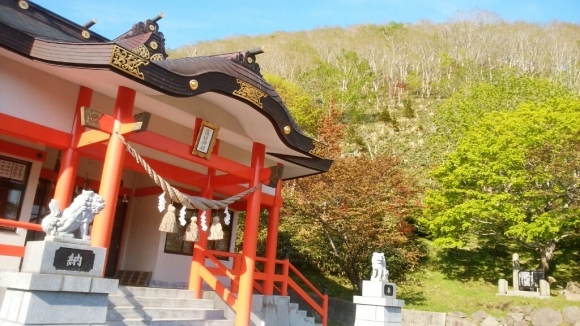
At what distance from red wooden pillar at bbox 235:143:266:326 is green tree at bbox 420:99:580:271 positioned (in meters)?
13.6

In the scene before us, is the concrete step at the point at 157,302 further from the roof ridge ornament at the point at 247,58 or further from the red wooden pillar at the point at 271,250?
the roof ridge ornament at the point at 247,58

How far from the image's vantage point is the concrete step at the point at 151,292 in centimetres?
827

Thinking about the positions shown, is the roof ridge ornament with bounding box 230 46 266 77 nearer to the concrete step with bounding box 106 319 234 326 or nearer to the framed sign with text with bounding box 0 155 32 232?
the framed sign with text with bounding box 0 155 32 232

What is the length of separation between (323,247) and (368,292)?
9355mm

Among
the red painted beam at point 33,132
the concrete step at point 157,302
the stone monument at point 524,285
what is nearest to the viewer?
the red painted beam at point 33,132

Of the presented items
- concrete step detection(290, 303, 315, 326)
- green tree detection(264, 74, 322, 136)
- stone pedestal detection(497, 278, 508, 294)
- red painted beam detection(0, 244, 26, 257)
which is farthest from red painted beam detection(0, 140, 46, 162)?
green tree detection(264, 74, 322, 136)

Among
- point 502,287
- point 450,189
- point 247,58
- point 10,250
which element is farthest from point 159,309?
point 450,189

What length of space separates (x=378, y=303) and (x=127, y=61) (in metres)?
7.72

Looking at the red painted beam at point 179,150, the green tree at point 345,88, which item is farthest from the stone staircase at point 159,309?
the green tree at point 345,88

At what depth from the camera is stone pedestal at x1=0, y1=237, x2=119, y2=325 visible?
4742mm

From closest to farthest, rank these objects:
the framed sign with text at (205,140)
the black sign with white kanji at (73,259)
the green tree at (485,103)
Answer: the black sign with white kanji at (73,259) < the framed sign with text at (205,140) < the green tree at (485,103)

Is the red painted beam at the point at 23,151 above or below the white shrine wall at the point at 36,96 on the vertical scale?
below

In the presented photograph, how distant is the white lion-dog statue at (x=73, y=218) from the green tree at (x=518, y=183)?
59.9ft

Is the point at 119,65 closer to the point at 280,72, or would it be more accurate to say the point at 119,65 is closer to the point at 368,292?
the point at 368,292
